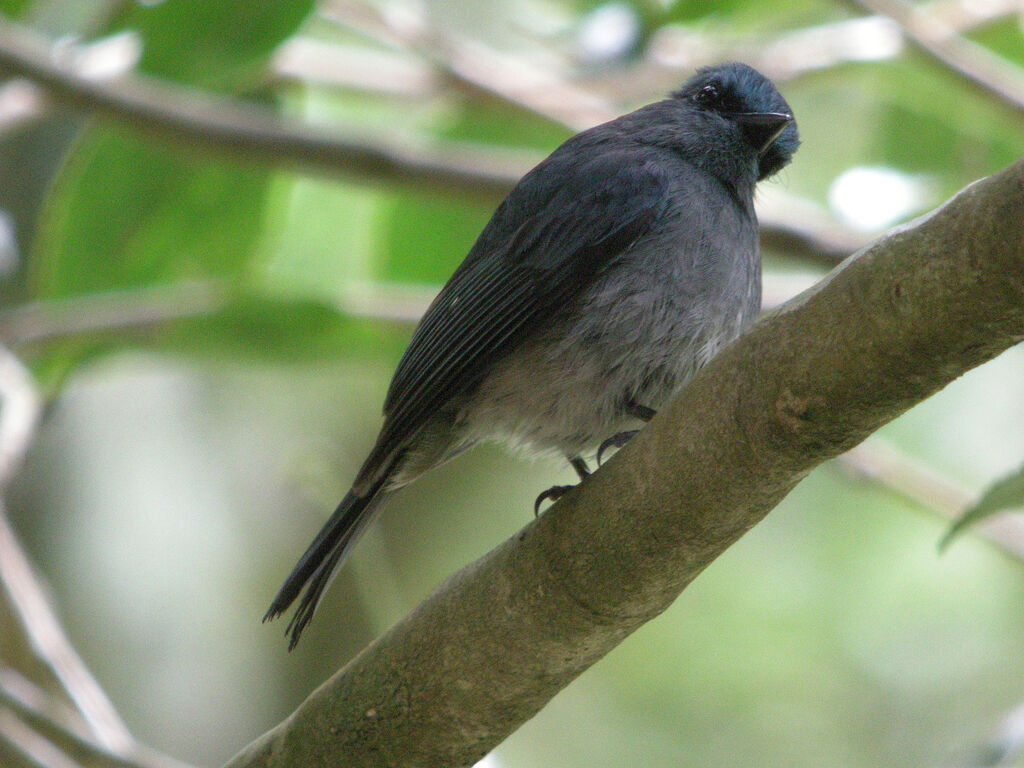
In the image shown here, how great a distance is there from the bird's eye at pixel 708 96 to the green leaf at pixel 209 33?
126 centimetres

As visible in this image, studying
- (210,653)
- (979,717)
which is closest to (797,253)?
(210,653)

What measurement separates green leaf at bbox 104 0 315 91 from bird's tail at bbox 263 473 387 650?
1684 mm

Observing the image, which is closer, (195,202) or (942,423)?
(195,202)

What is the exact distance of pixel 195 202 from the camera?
4.50 metres

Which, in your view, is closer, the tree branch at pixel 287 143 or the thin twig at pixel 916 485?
the tree branch at pixel 287 143

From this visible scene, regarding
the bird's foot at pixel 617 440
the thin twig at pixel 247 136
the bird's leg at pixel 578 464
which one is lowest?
the bird's leg at pixel 578 464

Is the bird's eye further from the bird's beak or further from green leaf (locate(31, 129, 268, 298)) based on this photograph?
green leaf (locate(31, 129, 268, 298))

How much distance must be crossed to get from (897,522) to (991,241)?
16.5ft

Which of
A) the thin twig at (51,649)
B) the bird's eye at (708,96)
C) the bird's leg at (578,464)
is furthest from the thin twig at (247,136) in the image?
the thin twig at (51,649)

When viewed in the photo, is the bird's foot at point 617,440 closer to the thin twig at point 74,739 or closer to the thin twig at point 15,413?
the thin twig at point 74,739

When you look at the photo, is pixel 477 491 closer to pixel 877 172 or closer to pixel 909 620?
pixel 909 620

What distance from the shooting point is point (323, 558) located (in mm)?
2900

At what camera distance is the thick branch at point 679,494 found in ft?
5.39

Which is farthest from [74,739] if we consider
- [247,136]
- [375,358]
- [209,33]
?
[209,33]
